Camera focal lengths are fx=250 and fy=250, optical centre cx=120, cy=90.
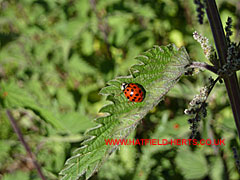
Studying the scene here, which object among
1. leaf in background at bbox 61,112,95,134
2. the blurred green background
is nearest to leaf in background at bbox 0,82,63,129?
the blurred green background

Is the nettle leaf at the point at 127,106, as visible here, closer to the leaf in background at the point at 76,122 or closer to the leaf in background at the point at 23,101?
the leaf in background at the point at 23,101

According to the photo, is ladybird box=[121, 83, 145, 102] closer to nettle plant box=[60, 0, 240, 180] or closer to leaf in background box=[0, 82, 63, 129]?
nettle plant box=[60, 0, 240, 180]

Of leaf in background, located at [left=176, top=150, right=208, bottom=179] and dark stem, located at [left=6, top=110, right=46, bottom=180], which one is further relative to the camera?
leaf in background, located at [left=176, top=150, right=208, bottom=179]

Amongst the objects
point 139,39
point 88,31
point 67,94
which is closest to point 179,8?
point 139,39

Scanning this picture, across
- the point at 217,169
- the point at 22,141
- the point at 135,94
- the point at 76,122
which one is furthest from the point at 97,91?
the point at 135,94

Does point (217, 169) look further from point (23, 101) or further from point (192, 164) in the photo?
point (23, 101)

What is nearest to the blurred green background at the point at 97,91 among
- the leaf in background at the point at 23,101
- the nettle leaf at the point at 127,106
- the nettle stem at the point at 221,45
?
the leaf in background at the point at 23,101
